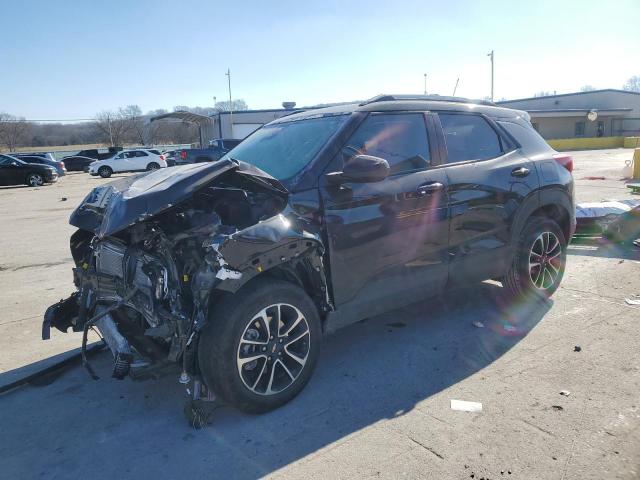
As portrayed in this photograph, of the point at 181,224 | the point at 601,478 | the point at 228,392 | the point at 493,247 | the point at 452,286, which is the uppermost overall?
the point at 181,224

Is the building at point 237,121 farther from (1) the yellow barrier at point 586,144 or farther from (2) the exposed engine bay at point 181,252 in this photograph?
(2) the exposed engine bay at point 181,252

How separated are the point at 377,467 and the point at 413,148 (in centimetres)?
249

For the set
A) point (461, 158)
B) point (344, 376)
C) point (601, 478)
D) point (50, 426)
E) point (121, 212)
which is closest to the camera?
point (601, 478)

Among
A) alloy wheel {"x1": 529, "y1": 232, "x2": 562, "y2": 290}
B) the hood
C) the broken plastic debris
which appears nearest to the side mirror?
the hood

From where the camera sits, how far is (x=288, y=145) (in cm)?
403

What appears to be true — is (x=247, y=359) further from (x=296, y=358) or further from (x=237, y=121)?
(x=237, y=121)

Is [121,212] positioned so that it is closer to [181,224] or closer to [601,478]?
[181,224]

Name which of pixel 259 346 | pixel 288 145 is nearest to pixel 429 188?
pixel 288 145

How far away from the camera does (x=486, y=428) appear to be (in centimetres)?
298

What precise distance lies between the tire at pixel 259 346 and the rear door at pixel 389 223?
385 mm

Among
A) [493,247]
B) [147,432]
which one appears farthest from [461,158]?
[147,432]

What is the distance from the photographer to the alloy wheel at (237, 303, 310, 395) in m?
3.10

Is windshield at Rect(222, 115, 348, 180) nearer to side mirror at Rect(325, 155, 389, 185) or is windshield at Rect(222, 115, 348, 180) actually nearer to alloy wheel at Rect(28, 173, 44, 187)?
side mirror at Rect(325, 155, 389, 185)

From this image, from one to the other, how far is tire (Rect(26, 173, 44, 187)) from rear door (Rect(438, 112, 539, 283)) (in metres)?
26.8
